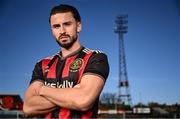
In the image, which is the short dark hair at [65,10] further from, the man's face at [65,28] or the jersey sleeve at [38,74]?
the jersey sleeve at [38,74]

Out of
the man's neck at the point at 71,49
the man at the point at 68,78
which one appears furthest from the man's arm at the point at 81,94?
the man's neck at the point at 71,49

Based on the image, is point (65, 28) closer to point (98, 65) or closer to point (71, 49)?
point (71, 49)

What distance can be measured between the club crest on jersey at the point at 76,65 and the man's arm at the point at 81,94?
0.26ft

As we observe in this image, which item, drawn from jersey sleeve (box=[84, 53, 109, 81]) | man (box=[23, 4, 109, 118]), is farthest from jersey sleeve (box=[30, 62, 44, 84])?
jersey sleeve (box=[84, 53, 109, 81])

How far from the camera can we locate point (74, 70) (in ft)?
6.32

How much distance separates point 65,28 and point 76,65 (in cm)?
24

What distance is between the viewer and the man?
183 centimetres

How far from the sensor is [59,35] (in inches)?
76.7

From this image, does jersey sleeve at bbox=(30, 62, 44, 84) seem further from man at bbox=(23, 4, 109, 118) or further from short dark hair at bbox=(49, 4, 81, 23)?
short dark hair at bbox=(49, 4, 81, 23)

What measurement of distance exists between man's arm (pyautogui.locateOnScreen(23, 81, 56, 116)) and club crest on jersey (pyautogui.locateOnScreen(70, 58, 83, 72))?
25cm

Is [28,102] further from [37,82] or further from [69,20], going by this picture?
[69,20]

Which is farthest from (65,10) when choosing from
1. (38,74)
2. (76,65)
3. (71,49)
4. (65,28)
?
(38,74)

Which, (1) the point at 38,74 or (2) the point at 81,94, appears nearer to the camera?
(2) the point at 81,94

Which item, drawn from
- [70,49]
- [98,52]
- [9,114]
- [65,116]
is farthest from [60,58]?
[9,114]
